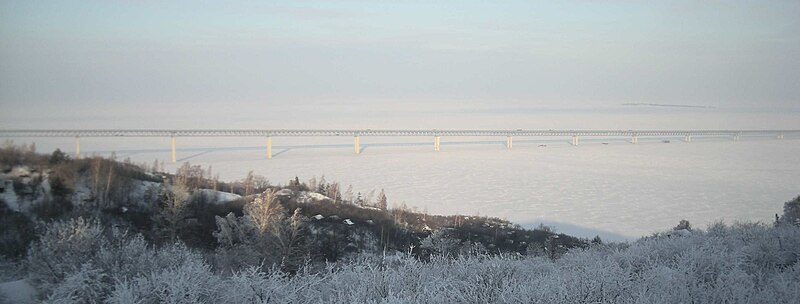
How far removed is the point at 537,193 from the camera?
29219 millimetres

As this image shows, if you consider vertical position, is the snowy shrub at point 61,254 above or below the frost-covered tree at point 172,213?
above

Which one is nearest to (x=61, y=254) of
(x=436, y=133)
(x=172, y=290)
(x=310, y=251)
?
(x=172, y=290)

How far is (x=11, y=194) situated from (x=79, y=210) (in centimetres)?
199

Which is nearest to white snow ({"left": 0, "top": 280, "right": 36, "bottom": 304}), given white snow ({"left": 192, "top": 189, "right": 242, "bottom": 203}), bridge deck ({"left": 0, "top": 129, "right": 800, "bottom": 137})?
white snow ({"left": 192, "top": 189, "right": 242, "bottom": 203})

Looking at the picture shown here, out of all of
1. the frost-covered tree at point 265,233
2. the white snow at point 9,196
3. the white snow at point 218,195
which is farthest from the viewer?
the white snow at point 218,195

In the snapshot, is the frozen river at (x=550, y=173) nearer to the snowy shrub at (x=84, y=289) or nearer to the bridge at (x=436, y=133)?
the bridge at (x=436, y=133)


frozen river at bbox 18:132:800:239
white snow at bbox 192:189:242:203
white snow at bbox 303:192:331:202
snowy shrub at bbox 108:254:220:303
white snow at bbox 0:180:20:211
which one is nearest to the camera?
snowy shrub at bbox 108:254:220:303

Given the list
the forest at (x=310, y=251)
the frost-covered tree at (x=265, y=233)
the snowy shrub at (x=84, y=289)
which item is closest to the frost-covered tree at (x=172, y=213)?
the forest at (x=310, y=251)

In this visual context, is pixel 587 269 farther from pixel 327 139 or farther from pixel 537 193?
pixel 327 139

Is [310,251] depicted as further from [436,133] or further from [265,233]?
[436,133]

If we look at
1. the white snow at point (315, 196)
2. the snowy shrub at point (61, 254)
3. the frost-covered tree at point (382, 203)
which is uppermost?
the snowy shrub at point (61, 254)

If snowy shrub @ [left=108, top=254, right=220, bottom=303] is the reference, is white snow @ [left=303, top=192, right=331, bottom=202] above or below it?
below

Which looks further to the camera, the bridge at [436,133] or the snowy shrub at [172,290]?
the bridge at [436,133]

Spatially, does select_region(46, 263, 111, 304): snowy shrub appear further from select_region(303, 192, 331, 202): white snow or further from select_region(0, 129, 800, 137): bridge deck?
select_region(0, 129, 800, 137): bridge deck
